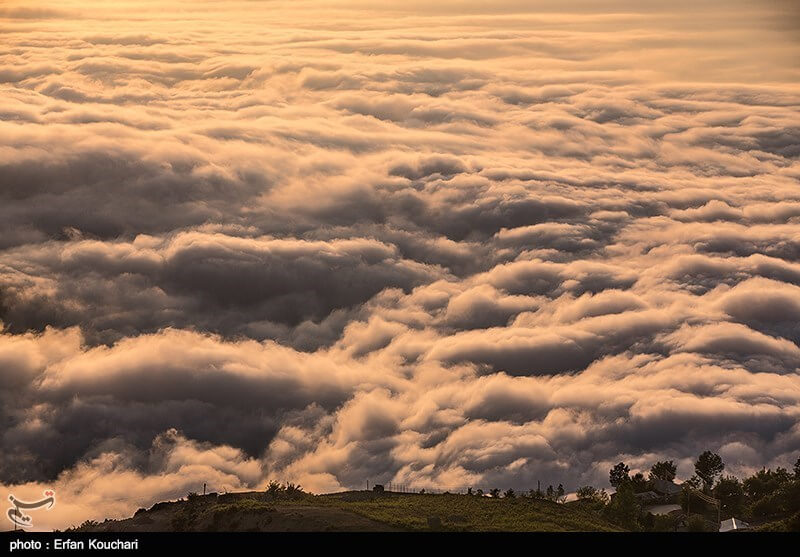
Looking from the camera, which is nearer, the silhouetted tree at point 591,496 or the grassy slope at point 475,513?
the grassy slope at point 475,513

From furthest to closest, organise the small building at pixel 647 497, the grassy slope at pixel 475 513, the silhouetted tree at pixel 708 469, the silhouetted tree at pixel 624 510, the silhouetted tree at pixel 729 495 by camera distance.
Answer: the silhouetted tree at pixel 708 469
the small building at pixel 647 497
the silhouetted tree at pixel 729 495
the silhouetted tree at pixel 624 510
the grassy slope at pixel 475 513

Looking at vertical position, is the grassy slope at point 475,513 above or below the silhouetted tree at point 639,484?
below

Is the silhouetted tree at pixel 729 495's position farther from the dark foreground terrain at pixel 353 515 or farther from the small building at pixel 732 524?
the dark foreground terrain at pixel 353 515

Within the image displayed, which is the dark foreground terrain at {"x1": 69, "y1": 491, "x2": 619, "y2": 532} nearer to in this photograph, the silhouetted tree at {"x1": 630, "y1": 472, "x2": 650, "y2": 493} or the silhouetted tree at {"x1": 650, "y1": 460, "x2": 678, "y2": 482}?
the silhouetted tree at {"x1": 630, "y1": 472, "x2": 650, "y2": 493}

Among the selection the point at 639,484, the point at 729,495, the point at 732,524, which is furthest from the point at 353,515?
the point at 639,484

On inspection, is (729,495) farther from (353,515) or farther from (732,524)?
(353,515)

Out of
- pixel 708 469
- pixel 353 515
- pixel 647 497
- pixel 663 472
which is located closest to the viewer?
pixel 353 515

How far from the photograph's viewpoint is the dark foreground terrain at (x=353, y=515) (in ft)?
330

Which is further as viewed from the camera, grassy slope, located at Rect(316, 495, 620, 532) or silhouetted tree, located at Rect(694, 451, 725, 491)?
silhouetted tree, located at Rect(694, 451, 725, 491)

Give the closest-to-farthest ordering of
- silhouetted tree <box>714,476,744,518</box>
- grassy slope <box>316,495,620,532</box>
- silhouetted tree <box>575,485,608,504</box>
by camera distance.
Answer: grassy slope <box>316,495,620,532</box> < silhouetted tree <box>714,476,744,518</box> < silhouetted tree <box>575,485,608,504</box>

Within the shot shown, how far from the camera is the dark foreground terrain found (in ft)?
330

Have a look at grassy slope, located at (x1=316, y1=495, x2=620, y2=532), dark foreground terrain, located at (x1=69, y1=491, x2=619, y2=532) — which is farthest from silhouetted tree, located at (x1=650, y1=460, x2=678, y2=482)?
dark foreground terrain, located at (x1=69, y1=491, x2=619, y2=532)

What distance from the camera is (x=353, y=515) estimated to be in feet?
338

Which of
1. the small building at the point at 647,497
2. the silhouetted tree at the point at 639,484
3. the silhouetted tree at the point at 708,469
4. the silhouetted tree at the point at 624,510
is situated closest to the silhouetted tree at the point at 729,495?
the silhouetted tree at the point at 708,469
